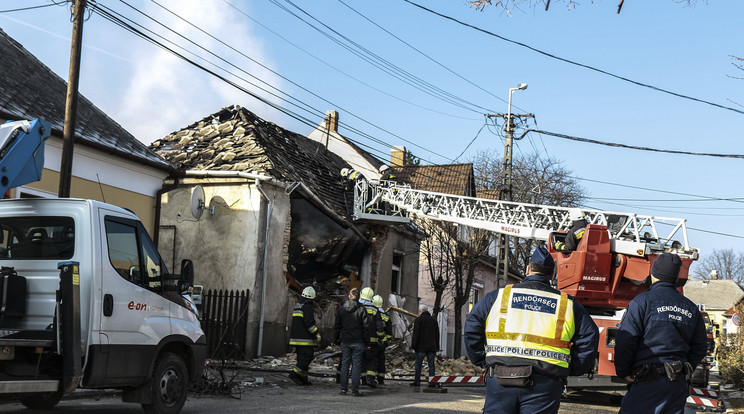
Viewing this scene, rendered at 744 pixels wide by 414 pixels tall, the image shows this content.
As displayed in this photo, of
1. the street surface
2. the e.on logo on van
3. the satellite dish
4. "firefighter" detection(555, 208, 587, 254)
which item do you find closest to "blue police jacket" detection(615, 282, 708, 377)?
the street surface

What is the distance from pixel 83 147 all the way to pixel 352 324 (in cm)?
662

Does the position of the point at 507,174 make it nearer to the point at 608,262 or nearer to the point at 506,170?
the point at 506,170

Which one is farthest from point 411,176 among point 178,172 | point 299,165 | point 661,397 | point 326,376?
point 661,397

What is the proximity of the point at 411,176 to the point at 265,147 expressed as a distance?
17651 mm

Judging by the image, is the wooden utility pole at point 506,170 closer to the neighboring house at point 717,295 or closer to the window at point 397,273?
the window at point 397,273

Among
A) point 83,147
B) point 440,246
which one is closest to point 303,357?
point 83,147

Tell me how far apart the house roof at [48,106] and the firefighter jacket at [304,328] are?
529 cm

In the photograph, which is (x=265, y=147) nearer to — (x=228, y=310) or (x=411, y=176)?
(x=228, y=310)

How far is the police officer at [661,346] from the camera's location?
5.65 metres

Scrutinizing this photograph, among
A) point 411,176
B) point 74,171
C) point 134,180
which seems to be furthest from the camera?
point 411,176

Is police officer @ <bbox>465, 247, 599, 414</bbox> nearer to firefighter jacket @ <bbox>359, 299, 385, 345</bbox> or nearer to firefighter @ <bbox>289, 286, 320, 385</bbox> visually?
firefighter jacket @ <bbox>359, 299, 385, 345</bbox>

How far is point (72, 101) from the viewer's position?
39.5 ft

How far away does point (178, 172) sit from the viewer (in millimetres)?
17781

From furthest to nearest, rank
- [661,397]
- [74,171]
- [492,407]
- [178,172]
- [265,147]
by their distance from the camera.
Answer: [265,147], [178,172], [74,171], [661,397], [492,407]
